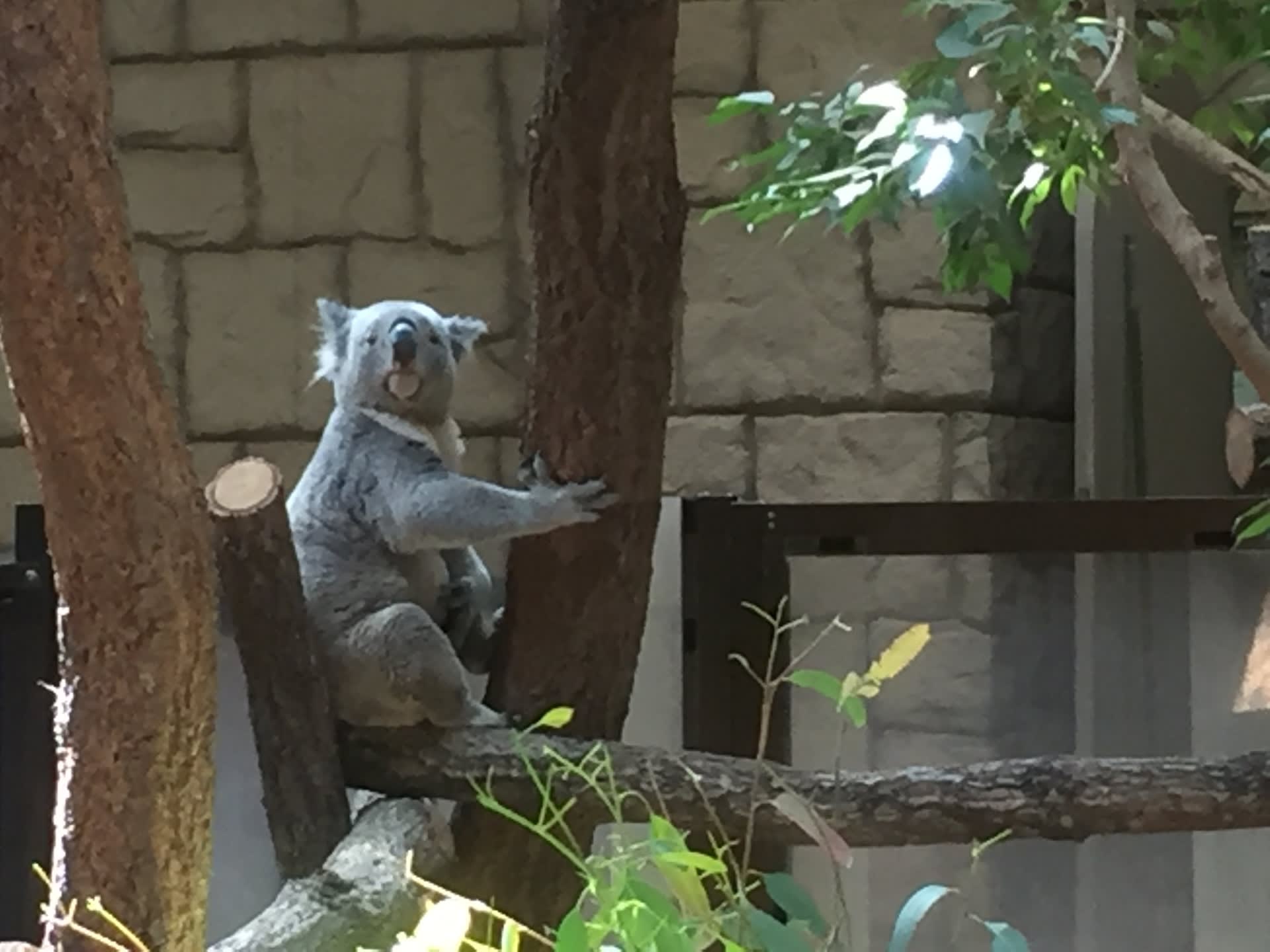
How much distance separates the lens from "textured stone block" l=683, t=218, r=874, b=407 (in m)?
2.91

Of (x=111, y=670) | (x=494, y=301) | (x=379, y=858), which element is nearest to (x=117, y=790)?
(x=111, y=670)

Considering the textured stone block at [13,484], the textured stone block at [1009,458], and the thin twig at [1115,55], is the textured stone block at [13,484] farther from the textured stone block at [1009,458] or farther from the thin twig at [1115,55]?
the thin twig at [1115,55]

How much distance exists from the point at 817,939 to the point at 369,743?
2.75 ft

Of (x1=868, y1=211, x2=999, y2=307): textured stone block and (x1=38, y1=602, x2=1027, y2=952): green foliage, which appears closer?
(x1=38, y1=602, x2=1027, y2=952): green foliage

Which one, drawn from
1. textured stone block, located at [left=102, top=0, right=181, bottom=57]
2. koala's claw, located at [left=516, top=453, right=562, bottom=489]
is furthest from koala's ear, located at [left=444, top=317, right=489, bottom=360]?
textured stone block, located at [left=102, top=0, right=181, bottom=57]

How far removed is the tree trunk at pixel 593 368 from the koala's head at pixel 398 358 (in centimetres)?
26

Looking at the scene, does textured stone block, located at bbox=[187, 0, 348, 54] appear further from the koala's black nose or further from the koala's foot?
the koala's foot

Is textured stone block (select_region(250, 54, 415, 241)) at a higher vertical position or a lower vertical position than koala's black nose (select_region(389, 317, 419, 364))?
higher

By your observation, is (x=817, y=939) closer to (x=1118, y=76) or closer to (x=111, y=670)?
(x=111, y=670)

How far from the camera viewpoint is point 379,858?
4.97 feet

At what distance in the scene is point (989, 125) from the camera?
1518mm

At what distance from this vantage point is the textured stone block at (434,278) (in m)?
3.03

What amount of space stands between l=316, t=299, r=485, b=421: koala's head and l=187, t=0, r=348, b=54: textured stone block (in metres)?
1.27

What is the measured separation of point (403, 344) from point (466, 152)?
1259 millimetres
